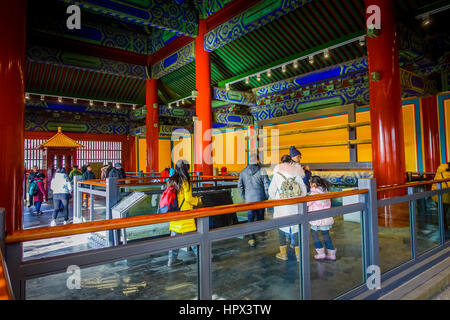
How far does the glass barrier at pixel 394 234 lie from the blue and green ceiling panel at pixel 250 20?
427 centimetres

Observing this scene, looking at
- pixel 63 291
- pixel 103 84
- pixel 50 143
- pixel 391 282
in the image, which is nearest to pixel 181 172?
pixel 63 291

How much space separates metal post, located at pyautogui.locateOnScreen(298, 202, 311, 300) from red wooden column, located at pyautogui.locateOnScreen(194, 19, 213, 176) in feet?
18.8

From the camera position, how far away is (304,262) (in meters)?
1.85

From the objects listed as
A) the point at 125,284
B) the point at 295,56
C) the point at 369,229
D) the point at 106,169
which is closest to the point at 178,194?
the point at 125,284

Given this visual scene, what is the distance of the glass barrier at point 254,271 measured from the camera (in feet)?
7.50

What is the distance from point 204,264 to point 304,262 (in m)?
0.78

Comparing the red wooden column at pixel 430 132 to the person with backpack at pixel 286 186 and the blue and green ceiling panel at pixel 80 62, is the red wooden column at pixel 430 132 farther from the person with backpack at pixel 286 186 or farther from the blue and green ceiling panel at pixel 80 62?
the blue and green ceiling panel at pixel 80 62

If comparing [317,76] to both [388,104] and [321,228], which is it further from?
[321,228]

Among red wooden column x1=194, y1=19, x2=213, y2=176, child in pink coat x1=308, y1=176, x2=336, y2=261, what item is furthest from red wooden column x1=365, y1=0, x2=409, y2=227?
red wooden column x1=194, y1=19, x2=213, y2=176

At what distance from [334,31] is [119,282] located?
22.4 feet

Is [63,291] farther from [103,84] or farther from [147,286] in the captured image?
[103,84]

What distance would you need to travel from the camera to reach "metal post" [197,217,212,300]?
1.48 metres

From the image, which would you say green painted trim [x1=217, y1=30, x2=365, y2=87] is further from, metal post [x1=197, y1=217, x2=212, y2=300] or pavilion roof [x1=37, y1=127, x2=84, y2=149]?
metal post [x1=197, y1=217, x2=212, y2=300]

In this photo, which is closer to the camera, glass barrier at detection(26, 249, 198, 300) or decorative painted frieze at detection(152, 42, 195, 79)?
glass barrier at detection(26, 249, 198, 300)
